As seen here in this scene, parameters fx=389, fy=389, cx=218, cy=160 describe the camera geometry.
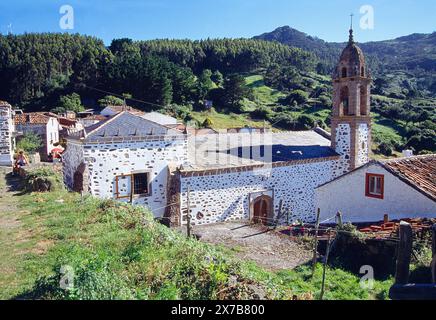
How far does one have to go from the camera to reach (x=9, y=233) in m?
9.36

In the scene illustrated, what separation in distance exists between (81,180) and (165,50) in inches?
2713

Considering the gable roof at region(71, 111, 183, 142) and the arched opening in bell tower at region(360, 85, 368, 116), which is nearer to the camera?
the gable roof at region(71, 111, 183, 142)

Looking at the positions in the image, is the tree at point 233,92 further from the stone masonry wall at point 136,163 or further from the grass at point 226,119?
the stone masonry wall at point 136,163

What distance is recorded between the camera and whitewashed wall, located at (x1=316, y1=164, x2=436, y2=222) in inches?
529

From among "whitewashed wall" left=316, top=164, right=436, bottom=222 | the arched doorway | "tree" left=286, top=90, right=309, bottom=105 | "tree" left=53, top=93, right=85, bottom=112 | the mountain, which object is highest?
the mountain

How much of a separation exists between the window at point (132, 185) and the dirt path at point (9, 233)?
367cm

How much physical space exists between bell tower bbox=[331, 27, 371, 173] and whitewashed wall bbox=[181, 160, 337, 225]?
114cm

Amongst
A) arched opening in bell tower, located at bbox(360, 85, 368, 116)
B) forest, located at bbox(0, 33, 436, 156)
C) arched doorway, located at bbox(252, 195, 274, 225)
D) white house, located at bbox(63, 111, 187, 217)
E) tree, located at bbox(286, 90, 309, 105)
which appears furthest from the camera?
tree, located at bbox(286, 90, 309, 105)

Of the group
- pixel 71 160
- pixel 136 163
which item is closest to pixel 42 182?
pixel 71 160

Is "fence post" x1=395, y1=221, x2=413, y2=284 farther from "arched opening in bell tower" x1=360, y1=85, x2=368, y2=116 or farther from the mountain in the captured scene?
the mountain

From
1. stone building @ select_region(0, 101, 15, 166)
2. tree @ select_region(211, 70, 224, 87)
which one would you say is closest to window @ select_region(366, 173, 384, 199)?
stone building @ select_region(0, 101, 15, 166)
